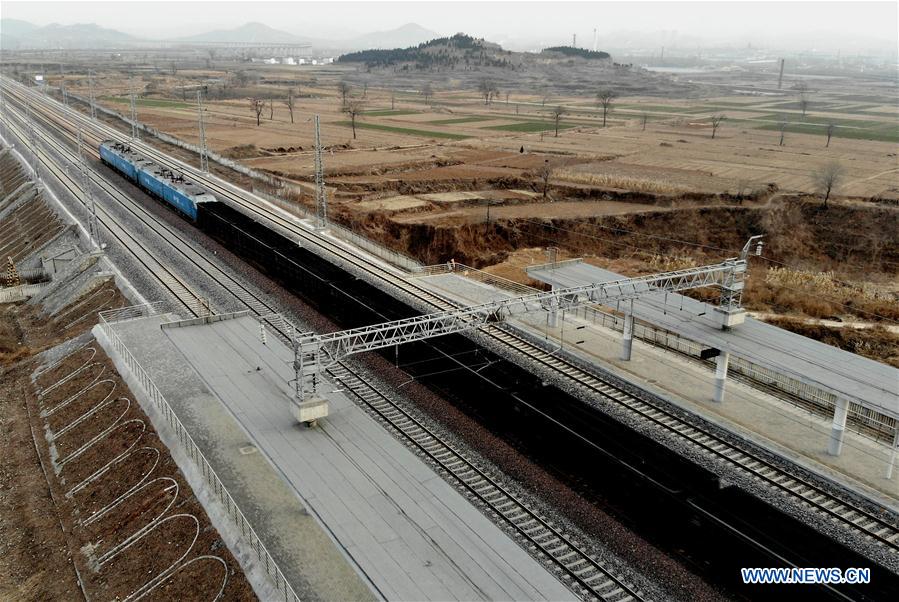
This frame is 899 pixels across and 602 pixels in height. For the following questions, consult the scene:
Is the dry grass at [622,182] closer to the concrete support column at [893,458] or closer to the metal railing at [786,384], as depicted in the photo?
the metal railing at [786,384]

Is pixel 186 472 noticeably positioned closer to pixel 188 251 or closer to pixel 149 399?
pixel 149 399

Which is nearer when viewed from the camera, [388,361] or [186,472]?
[186,472]

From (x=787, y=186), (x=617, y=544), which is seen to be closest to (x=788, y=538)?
(x=617, y=544)

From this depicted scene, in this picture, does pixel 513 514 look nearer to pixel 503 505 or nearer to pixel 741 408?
pixel 503 505

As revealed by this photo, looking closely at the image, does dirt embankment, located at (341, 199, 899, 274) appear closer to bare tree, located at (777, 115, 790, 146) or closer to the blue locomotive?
the blue locomotive

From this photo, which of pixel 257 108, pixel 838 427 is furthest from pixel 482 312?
pixel 257 108

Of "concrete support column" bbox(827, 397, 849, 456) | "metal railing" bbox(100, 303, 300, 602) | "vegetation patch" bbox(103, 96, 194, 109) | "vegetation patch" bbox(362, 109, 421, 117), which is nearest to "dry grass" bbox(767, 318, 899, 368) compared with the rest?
"concrete support column" bbox(827, 397, 849, 456)
